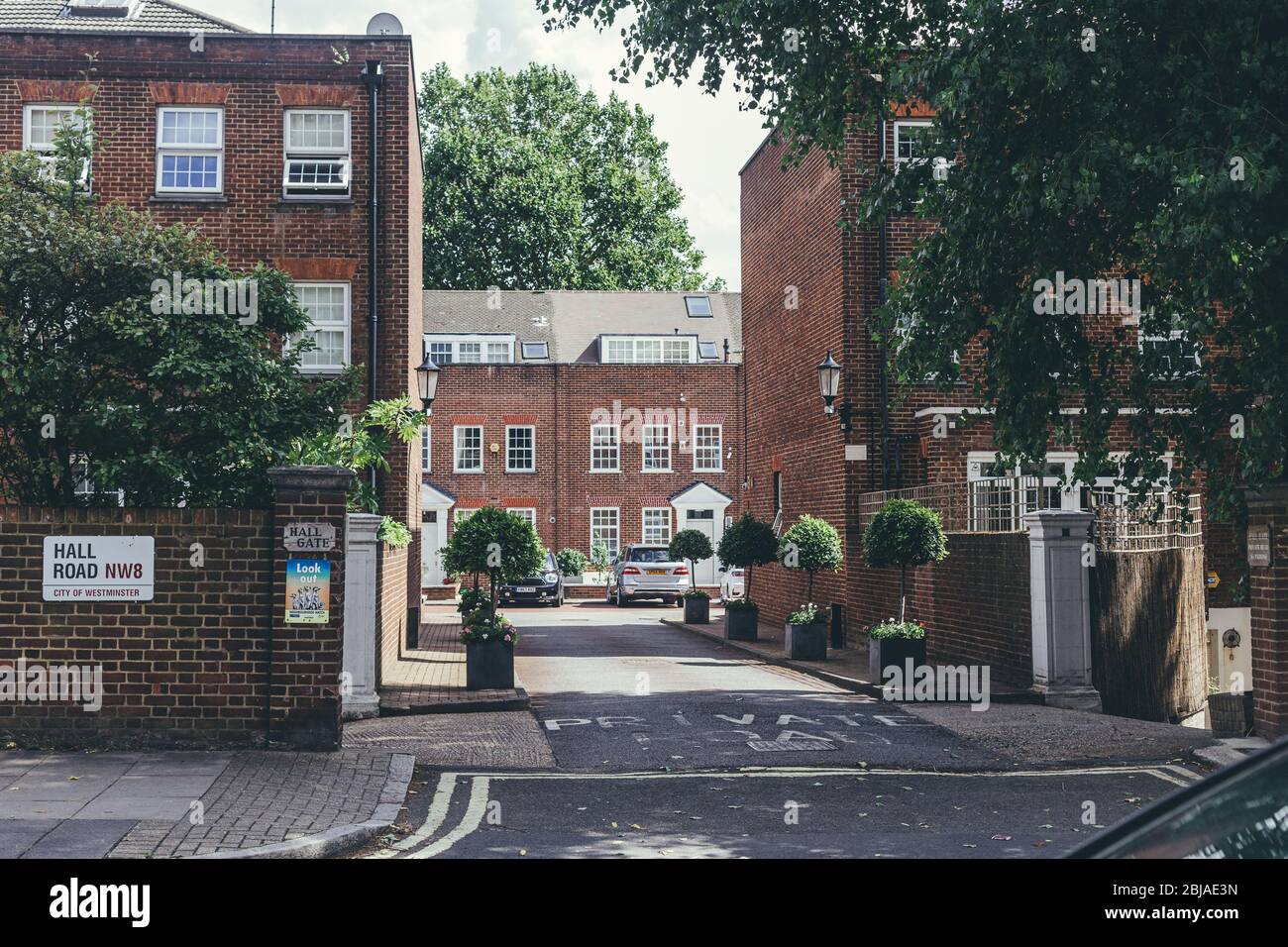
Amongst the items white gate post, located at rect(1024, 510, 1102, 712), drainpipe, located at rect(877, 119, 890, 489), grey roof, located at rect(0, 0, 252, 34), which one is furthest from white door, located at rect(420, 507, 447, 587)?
white gate post, located at rect(1024, 510, 1102, 712)

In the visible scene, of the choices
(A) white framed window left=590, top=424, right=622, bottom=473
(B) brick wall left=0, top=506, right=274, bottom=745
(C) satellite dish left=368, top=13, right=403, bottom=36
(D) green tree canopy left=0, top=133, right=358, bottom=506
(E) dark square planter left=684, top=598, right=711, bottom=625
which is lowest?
(E) dark square planter left=684, top=598, right=711, bottom=625

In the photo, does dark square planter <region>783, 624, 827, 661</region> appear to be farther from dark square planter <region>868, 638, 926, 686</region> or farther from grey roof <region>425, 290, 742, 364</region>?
grey roof <region>425, 290, 742, 364</region>

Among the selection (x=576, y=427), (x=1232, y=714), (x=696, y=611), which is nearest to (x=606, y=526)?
(x=576, y=427)

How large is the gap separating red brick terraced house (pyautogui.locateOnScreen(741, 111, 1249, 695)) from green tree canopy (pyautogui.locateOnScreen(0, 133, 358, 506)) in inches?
368

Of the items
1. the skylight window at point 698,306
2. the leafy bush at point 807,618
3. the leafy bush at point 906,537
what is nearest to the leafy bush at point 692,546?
the leafy bush at point 807,618

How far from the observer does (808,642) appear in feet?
62.7

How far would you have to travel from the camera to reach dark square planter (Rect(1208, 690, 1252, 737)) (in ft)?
35.6

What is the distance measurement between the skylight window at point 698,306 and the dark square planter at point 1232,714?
1460 inches

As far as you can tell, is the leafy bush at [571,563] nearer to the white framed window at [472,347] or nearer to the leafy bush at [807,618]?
the white framed window at [472,347]

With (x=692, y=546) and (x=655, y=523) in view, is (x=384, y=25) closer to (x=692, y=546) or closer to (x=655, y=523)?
(x=692, y=546)
